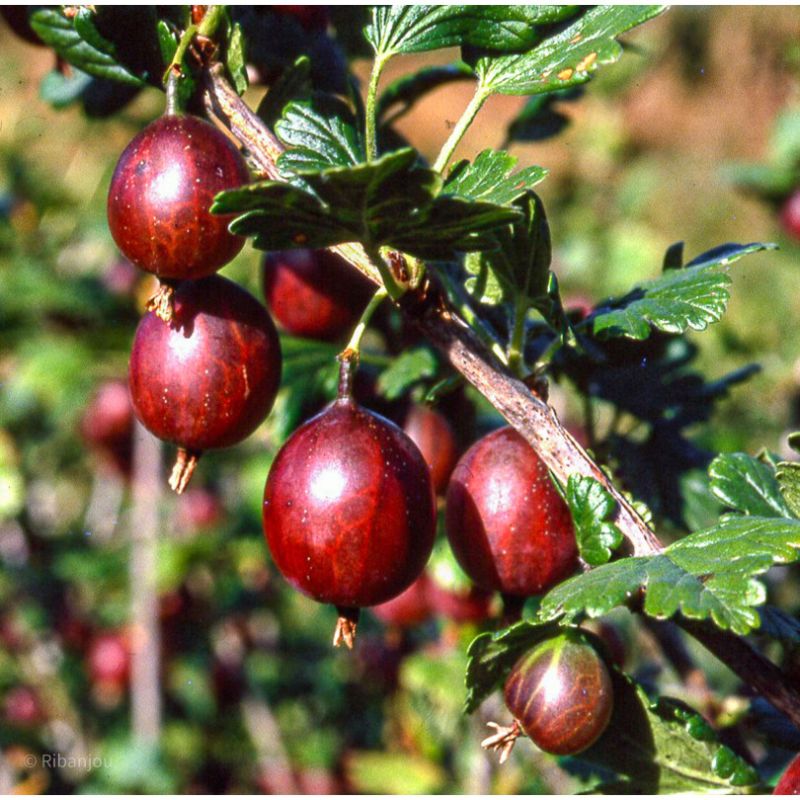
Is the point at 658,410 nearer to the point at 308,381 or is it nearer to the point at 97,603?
the point at 308,381

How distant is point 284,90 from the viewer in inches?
37.9

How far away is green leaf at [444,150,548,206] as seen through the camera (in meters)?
0.78

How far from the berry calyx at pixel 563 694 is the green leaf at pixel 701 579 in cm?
8

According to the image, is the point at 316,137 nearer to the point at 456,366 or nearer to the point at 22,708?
the point at 456,366

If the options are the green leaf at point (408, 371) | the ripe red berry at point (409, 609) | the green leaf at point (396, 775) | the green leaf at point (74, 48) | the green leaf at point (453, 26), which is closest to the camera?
the green leaf at point (453, 26)

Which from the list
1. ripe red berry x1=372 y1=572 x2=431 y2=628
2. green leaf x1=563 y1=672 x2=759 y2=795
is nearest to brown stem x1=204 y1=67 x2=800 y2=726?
green leaf x1=563 y1=672 x2=759 y2=795

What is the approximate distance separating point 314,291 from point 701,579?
622 millimetres

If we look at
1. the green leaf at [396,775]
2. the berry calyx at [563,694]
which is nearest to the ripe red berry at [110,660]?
the green leaf at [396,775]

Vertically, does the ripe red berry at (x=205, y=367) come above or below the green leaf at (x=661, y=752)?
above

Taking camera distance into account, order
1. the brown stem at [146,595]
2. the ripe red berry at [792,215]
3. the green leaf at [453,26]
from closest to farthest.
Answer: the green leaf at [453,26] < the brown stem at [146,595] < the ripe red berry at [792,215]

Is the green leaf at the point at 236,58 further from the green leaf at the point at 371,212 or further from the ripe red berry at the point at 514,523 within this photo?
the ripe red berry at the point at 514,523

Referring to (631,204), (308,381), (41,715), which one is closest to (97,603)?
(41,715)

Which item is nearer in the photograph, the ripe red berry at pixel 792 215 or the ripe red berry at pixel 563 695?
the ripe red berry at pixel 563 695

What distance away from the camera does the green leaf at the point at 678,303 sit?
86 cm
